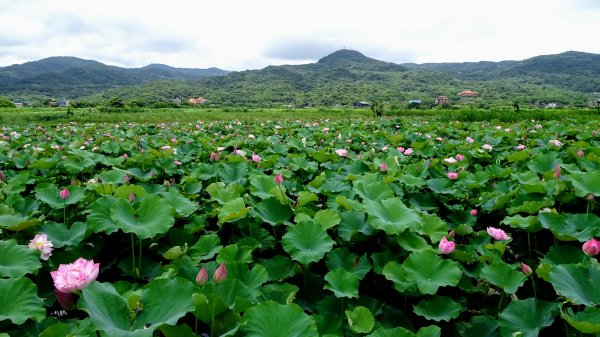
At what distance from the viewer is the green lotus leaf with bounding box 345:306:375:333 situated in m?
1.28

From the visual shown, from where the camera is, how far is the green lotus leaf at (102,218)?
162cm

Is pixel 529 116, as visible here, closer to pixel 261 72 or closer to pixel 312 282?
pixel 312 282

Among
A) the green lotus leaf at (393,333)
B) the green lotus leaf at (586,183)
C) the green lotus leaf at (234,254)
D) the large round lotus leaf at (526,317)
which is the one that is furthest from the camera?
the green lotus leaf at (586,183)

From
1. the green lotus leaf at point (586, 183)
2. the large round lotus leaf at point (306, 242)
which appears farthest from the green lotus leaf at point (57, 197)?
the green lotus leaf at point (586, 183)

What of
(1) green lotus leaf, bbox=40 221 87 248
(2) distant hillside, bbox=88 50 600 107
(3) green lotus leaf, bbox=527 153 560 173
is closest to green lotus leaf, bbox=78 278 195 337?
(1) green lotus leaf, bbox=40 221 87 248

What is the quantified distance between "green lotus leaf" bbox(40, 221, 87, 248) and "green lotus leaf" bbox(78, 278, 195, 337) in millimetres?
592

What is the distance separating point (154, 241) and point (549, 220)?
6.22ft

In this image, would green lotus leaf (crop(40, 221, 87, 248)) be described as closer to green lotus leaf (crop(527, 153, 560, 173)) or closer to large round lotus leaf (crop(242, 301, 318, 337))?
large round lotus leaf (crop(242, 301, 318, 337))

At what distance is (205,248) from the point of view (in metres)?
1.73

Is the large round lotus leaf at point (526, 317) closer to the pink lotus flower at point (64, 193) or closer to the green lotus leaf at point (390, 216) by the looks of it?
the green lotus leaf at point (390, 216)

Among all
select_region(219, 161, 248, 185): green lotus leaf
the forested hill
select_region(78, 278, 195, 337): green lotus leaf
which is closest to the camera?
select_region(78, 278, 195, 337): green lotus leaf

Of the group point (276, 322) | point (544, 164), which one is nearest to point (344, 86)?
point (544, 164)

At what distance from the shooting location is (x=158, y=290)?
3.86 ft

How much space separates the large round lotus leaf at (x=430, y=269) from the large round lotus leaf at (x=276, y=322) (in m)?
0.58
